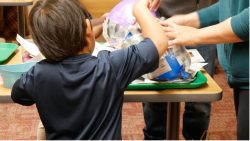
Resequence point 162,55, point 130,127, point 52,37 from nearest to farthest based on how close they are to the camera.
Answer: point 52,37
point 162,55
point 130,127

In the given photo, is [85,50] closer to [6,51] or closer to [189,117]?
[6,51]

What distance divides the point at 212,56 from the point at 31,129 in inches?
48.9

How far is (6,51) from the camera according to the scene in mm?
1482

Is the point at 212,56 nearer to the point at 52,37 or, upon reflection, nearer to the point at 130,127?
the point at 130,127

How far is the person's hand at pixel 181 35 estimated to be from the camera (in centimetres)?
117

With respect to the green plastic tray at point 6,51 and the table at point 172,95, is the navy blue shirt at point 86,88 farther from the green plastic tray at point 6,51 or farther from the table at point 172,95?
the green plastic tray at point 6,51

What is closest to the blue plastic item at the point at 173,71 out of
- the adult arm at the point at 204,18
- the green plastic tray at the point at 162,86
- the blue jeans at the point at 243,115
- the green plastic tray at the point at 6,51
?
the green plastic tray at the point at 162,86

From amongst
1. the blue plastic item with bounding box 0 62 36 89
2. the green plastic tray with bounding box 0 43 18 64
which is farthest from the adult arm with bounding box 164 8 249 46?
the green plastic tray with bounding box 0 43 18 64

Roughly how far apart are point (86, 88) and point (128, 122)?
1.57m

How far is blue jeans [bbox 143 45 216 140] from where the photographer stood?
73.0 inches

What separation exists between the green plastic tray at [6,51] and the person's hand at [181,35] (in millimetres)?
594

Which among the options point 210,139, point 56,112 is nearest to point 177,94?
point 56,112

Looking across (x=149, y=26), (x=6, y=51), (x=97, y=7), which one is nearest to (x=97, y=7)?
(x=97, y=7)

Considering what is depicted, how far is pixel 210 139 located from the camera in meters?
2.35
